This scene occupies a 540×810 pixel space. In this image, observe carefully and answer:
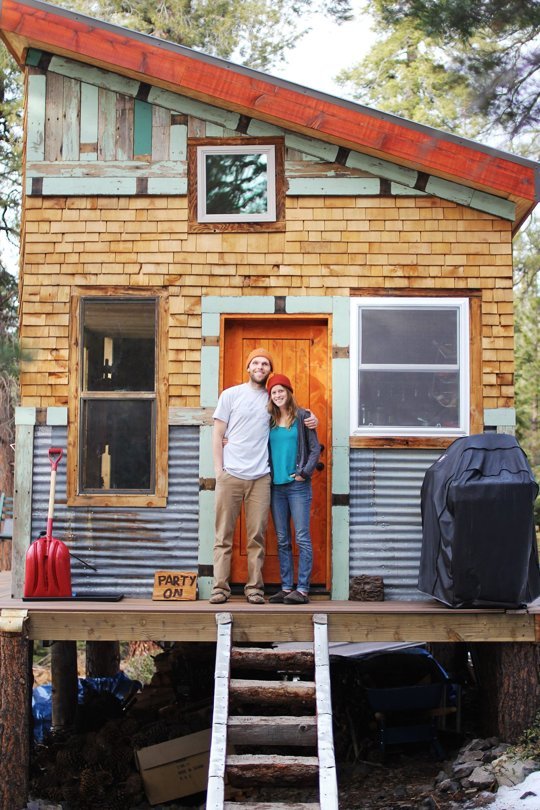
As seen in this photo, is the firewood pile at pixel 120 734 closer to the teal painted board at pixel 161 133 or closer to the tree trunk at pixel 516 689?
the tree trunk at pixel 516 689

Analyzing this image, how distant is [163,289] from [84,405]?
1087mm

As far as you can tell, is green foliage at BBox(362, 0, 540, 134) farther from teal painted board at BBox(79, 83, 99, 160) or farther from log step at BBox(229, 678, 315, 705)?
log step at BBox(229, 678, 315, 705)

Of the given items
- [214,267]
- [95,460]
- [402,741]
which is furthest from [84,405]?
[402,741]

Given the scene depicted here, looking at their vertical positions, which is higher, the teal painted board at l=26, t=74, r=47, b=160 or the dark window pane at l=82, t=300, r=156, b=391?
the teal painted board at l=26, t=74, r=47, b=160

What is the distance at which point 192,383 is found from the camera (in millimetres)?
7844

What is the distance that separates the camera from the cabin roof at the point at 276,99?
297 inches

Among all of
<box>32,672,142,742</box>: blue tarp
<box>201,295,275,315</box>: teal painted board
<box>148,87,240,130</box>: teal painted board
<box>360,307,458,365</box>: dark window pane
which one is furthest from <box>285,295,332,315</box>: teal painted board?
<box>32,672,142,742</box>: blue tarp

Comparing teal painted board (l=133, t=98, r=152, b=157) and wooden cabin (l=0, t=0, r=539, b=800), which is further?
teal painted board (l=133, t=98, r=152, b=157)

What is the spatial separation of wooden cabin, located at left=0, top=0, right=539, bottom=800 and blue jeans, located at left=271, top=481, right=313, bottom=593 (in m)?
0.49

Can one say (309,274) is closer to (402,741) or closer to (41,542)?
(41,542)

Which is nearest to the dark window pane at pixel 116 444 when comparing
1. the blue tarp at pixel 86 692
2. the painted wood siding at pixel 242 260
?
Answer: the painted wood siding at pixel 242 260

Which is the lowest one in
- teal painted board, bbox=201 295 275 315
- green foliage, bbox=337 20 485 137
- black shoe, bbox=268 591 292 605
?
black shoe, bbox=268 591 292 605

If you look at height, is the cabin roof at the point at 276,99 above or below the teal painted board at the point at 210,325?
above

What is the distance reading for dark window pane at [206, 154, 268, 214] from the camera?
313 inches
